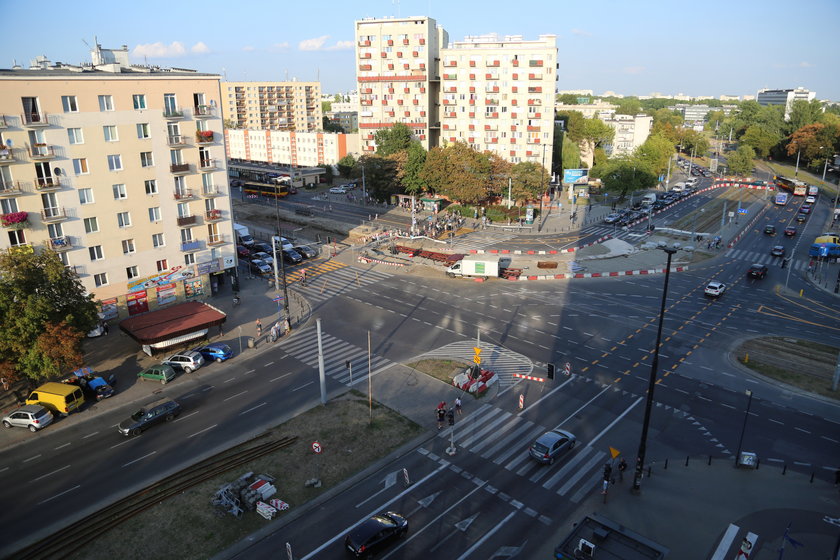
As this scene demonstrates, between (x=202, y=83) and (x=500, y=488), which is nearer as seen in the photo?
(x=500, y=488)

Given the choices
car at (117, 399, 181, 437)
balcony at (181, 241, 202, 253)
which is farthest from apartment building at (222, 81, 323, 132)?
car at (117, 399, 181, 437)

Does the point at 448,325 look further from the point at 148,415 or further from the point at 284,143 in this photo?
the point at 284,143

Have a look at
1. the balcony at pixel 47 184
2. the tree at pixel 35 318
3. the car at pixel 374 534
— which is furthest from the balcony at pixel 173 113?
the car at pixel 374 534

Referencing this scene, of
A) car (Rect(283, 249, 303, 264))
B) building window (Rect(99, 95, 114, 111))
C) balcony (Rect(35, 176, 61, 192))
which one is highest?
building window (Rect(99, 95, 114, 111))

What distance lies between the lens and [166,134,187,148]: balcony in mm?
49812

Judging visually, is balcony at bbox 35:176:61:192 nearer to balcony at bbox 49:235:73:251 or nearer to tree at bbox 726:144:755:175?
balcony at bbox 49:235:73:251

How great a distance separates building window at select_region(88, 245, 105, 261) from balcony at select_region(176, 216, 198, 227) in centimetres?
721

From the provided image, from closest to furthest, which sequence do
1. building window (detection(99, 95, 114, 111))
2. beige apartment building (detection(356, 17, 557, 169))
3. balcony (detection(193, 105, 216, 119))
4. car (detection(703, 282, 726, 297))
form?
1. building window (detection(99, 95, 114, 111))
2. balcony (detection(193, 105, 216, 119))
3. car (detection(703, 282, 726, 297))
4. beige apartment building (detection(356, 17, 557, 169))

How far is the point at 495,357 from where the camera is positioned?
41.6m

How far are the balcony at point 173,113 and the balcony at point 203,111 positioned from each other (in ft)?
4.25

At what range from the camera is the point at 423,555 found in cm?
2338

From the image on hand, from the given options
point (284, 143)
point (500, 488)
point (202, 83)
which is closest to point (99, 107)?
point (202, 83)

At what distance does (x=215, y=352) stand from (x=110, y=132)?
70.7ft

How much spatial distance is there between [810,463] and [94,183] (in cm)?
5481
